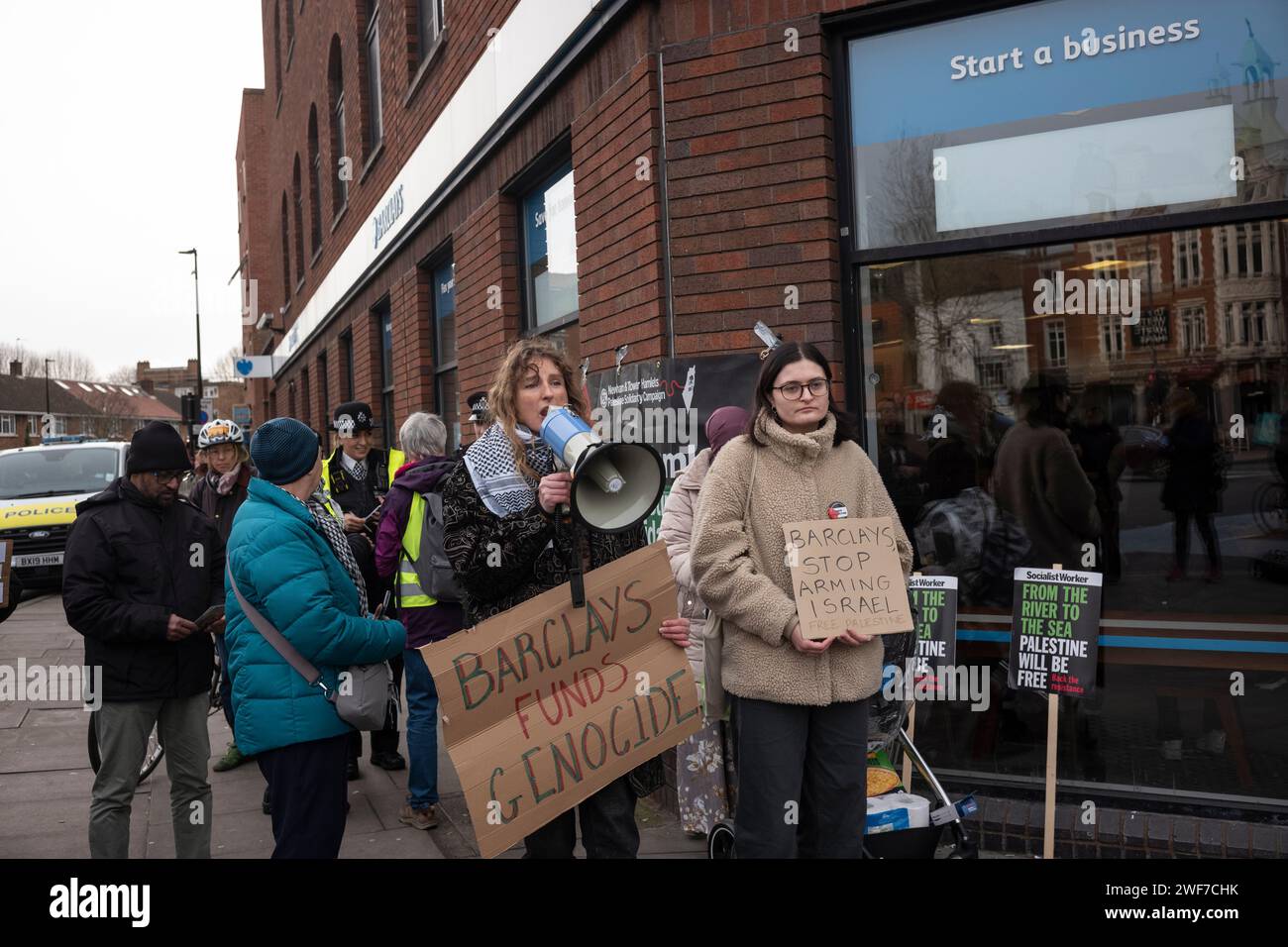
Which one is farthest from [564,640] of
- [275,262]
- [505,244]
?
[275,262]

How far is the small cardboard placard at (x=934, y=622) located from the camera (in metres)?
4.61

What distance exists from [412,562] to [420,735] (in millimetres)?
826

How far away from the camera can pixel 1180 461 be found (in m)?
4.68

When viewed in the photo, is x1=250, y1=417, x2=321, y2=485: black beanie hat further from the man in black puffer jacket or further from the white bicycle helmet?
the white bicycle helmet

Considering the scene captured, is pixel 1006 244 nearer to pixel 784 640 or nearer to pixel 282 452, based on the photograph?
pixel 784 640

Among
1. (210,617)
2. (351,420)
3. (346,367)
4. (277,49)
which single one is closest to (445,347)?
(351,420)

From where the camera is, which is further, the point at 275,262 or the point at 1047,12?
the point at 275,262

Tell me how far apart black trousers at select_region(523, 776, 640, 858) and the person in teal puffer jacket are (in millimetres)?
716

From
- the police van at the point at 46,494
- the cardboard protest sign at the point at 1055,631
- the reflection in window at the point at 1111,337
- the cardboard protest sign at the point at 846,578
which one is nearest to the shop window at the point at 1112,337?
the reflection in window at the point at 1111,337

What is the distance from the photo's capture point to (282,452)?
11.4 ft

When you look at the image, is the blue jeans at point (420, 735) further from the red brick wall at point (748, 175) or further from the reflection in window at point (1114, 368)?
the reflection in window at point (1114, 368)

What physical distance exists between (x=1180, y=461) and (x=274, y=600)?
3.73 meters

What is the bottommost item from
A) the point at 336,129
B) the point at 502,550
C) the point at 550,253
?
the point at 502,550

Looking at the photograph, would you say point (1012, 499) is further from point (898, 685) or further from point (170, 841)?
point (170, 841)
